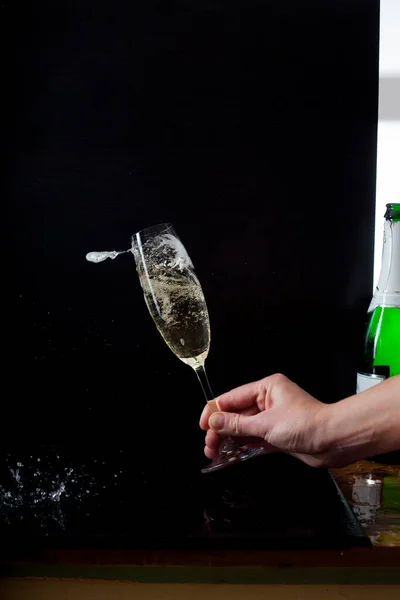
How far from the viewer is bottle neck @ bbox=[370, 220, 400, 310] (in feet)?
4.26

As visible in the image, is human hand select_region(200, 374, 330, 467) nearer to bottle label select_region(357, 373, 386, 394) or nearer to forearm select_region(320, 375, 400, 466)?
forearm select_region(320, 375, 400, 466)

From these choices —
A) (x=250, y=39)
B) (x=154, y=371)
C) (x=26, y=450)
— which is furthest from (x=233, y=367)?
(x=250, y=39)

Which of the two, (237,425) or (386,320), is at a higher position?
(386,320)

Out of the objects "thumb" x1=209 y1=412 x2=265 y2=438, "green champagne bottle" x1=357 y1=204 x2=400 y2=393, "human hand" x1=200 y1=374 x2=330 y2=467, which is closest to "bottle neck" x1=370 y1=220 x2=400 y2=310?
"green champagne bottle" x1=357 y1=204 x2=400 y2=393

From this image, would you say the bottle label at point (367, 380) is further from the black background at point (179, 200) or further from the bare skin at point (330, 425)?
the bare skin at point (330, 425)

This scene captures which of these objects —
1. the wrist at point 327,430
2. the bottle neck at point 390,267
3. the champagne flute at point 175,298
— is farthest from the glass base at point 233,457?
the bottle neck at point 390,267

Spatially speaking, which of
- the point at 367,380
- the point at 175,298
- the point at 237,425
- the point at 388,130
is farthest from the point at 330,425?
the point at 388,130

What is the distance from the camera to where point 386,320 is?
1.35 m

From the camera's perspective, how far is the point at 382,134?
1.44m

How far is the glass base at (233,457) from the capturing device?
1017mm

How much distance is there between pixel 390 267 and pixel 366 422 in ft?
1.65

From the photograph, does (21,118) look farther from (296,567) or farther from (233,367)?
(296,567)

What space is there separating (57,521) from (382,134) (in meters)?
1.04

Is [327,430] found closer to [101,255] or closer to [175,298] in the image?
[175,298]
